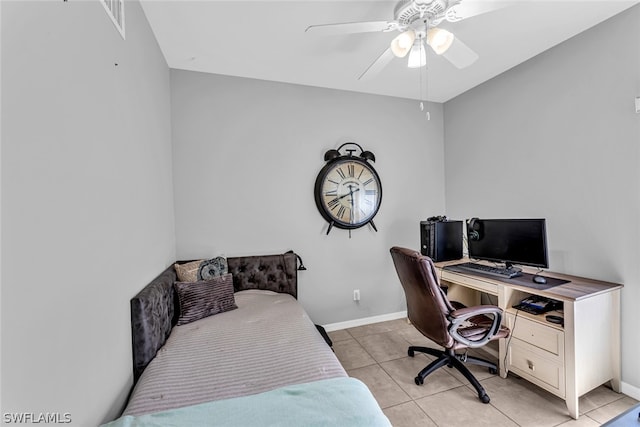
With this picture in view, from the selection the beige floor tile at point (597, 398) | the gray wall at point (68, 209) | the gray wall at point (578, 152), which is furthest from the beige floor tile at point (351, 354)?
the gray wall at point (578, 152)

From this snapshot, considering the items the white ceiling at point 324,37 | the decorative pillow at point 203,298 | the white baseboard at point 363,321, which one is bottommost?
the white baseboard at point 363,321

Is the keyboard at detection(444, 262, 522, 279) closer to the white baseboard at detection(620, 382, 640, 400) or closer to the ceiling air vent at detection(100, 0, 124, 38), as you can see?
the white baseboard at detection(620, 382, 640, 400)

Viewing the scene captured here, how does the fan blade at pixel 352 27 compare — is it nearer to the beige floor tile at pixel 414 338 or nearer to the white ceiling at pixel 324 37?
the white ceiling at pixel 324 37

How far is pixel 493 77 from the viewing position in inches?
110

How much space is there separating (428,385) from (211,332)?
1650 mm

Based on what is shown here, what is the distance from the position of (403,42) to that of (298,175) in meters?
1.56

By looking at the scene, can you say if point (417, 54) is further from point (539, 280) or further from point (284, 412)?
point (284, 412)

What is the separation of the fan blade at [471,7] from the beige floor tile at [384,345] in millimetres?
2591

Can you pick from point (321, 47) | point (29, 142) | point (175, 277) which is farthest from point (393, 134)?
point (29, 142)

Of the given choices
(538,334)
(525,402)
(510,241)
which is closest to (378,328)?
(525,402)

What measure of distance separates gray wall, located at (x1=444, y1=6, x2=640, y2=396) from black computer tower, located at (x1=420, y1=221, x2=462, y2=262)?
1.36ft

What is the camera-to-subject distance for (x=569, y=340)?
1.71 m

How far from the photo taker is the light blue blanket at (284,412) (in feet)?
3.12

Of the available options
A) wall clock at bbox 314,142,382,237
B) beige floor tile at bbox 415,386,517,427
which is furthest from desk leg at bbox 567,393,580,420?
wall clock at bbox 314,142,382,237
